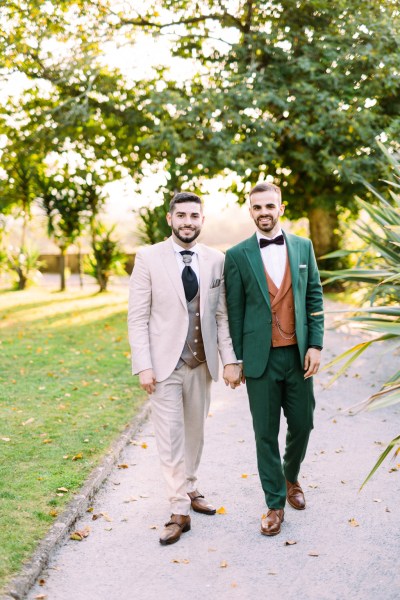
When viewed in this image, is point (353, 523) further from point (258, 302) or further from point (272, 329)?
point (258, 302)

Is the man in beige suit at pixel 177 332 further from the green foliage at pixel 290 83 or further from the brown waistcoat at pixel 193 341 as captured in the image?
the green foliage at pixel 290 83

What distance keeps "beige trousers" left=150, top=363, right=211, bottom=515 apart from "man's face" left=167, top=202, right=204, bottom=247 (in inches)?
33.0

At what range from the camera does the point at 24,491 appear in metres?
5.13

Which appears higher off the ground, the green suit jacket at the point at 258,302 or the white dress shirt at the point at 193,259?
the white dress shirt at the point at 193,259

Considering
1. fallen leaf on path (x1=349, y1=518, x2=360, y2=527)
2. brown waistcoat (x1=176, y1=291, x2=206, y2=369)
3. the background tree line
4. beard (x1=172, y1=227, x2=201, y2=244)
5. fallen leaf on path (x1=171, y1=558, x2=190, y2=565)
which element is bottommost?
fallen leaf on path (x1=349, y1=518, x2=360, y2=527)

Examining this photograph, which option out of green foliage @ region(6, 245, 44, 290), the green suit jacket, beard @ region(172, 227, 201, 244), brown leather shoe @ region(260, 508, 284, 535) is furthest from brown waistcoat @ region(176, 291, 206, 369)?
green foliage @ region(6, 245, 44, 290)

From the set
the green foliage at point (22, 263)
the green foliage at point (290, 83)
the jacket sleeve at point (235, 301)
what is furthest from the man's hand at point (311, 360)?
the green foliage at point (22, 263)

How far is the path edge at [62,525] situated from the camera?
3684 millimetres

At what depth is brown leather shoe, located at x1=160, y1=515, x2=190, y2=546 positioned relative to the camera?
4371 millimetres

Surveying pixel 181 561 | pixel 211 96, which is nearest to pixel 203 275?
pixel 181 561

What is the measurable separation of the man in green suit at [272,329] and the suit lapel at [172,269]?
0.32 m

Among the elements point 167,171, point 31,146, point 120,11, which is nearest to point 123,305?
point 167,171

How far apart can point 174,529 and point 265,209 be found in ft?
6.86

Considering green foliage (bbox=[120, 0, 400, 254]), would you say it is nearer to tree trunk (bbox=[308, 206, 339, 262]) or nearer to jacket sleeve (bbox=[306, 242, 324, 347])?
tree trunk (bbox=[308, 206, 339, 262])
